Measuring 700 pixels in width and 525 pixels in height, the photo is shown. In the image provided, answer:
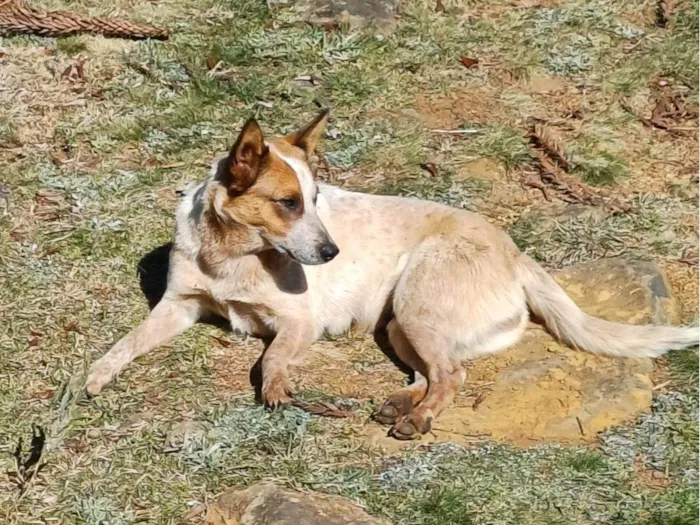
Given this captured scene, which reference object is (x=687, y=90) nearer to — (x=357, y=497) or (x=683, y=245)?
(x=683, y=245)

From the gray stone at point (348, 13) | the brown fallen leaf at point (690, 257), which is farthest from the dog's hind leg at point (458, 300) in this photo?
the gray stone at point (348, 13)

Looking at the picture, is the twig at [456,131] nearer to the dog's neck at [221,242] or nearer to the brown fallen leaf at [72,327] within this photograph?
the dog's neck at [221,242]

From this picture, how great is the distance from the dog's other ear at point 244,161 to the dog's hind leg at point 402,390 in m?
1.01

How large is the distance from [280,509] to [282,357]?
1166mm

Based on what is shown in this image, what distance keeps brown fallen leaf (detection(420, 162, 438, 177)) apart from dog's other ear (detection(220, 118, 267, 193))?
2.10m

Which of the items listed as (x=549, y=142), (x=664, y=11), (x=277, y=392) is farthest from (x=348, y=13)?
(x=277, y=392)

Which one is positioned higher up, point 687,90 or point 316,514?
point 316,514

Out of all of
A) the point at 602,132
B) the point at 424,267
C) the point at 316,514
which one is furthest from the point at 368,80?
the point at 316,514

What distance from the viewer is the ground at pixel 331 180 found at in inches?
181

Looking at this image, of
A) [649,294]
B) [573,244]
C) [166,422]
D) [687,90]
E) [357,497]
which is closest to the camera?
[357,497]

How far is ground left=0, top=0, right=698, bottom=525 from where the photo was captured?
181 inches

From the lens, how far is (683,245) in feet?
21.3

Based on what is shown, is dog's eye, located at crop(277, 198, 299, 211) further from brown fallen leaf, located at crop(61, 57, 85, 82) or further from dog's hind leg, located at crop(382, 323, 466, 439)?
brown fallen leaf, located at crop(61, 57, 85, 82)

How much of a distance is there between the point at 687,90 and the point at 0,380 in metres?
5.25
